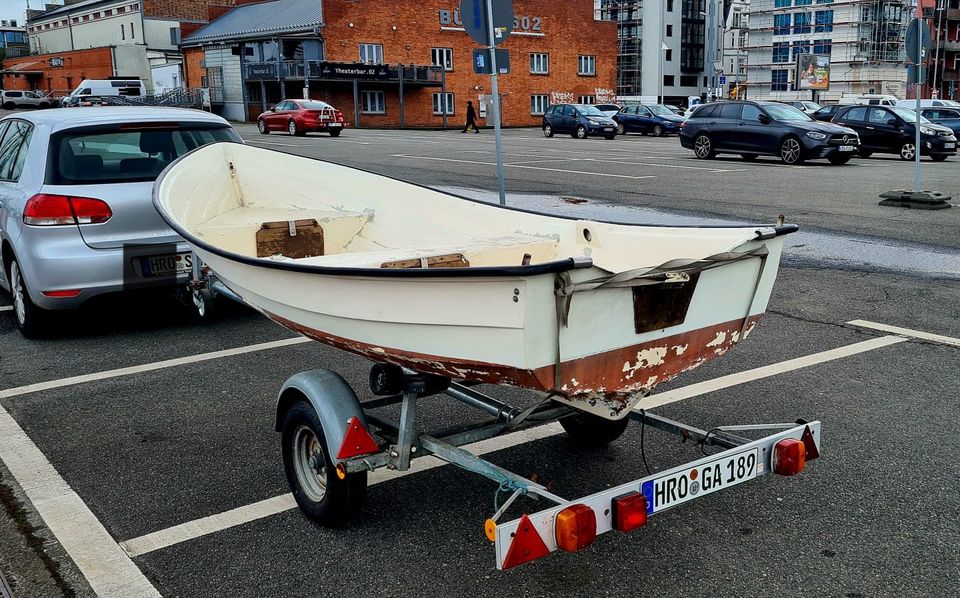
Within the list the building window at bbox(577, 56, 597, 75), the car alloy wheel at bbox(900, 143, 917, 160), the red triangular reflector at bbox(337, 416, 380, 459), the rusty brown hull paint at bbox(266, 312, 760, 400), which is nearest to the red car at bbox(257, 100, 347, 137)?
the car alloy wheel at bbox(900, 143, 917, 160)

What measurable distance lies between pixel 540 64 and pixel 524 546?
6860cm

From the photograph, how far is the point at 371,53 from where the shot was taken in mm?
59375

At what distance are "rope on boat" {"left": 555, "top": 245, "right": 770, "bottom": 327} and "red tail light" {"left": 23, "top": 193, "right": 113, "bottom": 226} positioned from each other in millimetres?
5004

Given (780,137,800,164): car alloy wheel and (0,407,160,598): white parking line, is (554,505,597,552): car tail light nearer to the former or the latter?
(0,407,160,598): white parking line

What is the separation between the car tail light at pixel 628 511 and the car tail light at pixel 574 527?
98 millimetres

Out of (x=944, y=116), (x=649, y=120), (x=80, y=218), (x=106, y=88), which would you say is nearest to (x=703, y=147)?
(x=944, y=116)

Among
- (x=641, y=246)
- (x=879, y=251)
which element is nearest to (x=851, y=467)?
(x=641, y=246)

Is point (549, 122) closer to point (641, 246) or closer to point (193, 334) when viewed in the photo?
point (193, 334)

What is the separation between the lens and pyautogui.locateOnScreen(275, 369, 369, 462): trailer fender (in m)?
3.72

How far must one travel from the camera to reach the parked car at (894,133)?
26.3m

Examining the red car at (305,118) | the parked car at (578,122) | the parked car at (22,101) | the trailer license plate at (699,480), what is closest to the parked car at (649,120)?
the parked car at (578,122)

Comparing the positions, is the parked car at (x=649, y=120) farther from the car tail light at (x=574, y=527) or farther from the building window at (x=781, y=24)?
the building window at (x=781, y=24)

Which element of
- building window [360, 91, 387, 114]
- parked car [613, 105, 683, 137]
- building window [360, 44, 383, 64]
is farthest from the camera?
building window [360, 44, 383, 64]

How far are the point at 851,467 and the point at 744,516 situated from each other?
2.76 feet
